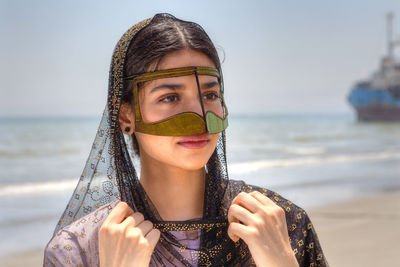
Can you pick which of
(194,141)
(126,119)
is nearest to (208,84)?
(194,141)

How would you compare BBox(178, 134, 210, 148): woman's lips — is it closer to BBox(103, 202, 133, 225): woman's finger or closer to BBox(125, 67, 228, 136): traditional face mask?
BBox(125, 67, 228, 136): traditional face mask

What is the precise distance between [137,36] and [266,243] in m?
0.63

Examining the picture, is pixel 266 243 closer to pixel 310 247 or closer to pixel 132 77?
pixel 310 247

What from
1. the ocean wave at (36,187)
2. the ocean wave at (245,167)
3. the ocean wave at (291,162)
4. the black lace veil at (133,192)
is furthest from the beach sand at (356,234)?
the ocean wave at (291,162)

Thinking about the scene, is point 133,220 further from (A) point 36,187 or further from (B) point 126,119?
(A) point 36,187

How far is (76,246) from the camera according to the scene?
136 cm

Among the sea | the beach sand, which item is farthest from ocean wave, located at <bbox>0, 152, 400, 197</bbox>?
the beach sand

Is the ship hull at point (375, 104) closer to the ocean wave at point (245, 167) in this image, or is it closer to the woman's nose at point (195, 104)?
the ocean wave at point (245, 167)

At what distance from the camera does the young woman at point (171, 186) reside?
124cm

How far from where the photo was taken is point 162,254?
4.43ft

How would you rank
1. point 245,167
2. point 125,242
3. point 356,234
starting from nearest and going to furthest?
point 125,242 < point 356,234 < point 245,167

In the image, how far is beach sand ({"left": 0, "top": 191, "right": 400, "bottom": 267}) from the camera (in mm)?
4668

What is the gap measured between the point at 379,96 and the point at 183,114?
39.6 m

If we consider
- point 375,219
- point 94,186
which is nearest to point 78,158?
point 375,219
